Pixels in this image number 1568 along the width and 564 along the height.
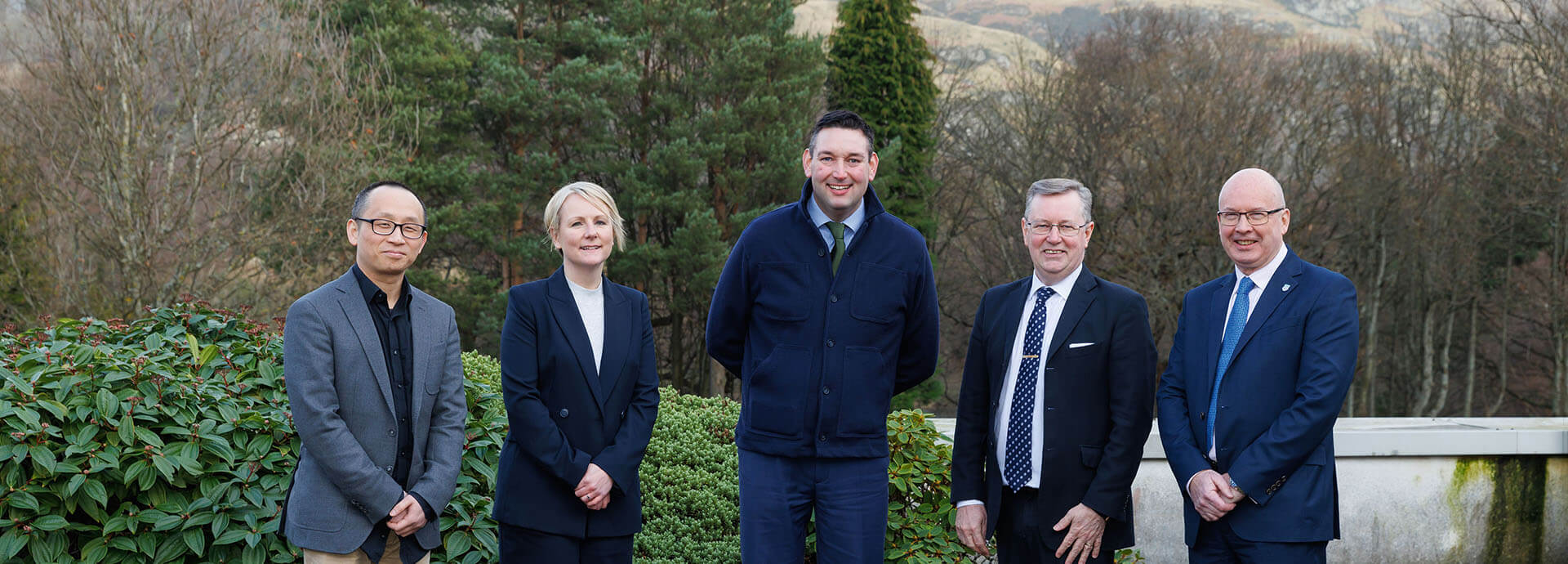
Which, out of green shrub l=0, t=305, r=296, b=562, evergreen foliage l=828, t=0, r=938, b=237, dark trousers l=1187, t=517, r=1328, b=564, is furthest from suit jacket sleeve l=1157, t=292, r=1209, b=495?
evergreen foliage l=828, t=0, r=938, b=237

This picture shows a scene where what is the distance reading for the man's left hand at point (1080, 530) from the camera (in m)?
3.12

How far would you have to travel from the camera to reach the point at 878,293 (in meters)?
3.21

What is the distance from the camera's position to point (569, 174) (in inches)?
766

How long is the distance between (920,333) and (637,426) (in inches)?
36.4

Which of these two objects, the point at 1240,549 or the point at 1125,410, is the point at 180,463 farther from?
the point at 1240,549

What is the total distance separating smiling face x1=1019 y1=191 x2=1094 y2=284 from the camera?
327 cm

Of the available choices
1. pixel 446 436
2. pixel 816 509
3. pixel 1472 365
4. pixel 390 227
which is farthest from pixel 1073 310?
pixel 1472 365

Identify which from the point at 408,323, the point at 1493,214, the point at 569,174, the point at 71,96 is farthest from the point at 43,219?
the point at 1493,214

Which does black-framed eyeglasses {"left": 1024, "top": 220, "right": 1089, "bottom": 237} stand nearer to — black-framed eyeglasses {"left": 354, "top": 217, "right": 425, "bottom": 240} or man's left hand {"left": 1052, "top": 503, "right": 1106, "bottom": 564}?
man's left hand {"left": 1052, "top": 503, "right": 1106, "bottom": 564}

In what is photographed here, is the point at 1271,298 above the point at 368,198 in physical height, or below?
below

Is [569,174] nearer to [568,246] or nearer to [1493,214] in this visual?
[568,246]

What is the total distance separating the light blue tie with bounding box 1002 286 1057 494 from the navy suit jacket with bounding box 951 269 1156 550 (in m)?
0.04

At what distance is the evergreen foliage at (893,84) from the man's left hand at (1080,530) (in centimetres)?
1785

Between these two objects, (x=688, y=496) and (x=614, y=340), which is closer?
(x=614, y=340)
